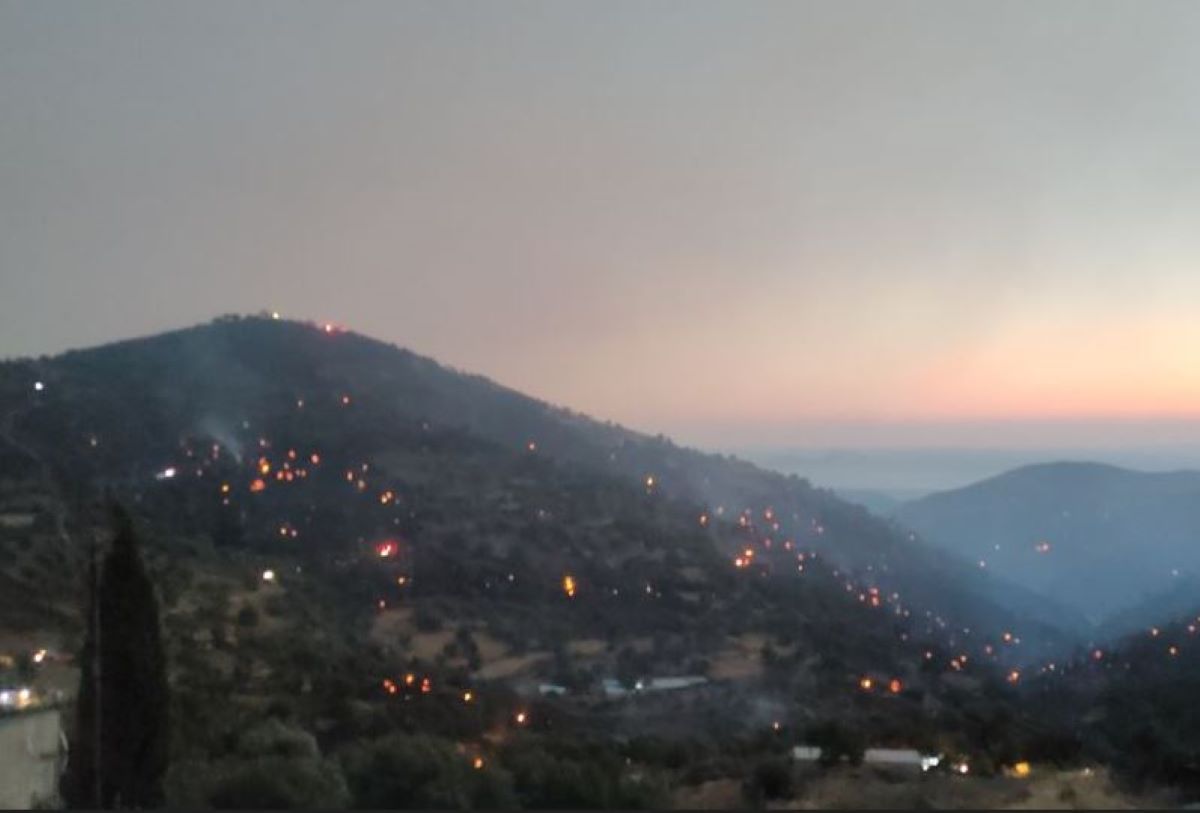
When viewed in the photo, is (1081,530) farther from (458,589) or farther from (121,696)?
(121,696)

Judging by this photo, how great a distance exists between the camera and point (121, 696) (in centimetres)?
1449

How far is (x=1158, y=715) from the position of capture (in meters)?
32.6

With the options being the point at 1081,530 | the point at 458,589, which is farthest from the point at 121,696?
the point at 1081,530

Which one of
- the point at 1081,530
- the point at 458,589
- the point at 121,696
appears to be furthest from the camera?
the point at 1081,530

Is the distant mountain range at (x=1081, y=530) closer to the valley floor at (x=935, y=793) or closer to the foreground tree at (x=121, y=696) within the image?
the valley floor at (x=935, y=793)

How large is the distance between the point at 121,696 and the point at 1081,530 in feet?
349

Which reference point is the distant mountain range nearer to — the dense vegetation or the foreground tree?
the dense vegetation

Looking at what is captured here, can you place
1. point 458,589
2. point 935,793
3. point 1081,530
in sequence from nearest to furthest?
point 935,793 → point 458,589 → point 1081,530

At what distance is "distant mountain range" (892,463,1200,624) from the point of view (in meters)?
99.2

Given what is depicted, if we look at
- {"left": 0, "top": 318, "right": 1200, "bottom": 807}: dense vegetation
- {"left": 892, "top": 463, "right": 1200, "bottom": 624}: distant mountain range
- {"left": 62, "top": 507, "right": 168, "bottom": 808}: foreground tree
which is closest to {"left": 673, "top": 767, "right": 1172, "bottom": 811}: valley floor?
{"left": 0, "top": 318, "right": 1200, "bottom": 807}: dense vegetation

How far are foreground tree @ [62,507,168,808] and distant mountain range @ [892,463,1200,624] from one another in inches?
3265

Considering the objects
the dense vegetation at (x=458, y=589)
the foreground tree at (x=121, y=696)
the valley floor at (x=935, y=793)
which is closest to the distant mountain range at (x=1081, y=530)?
the dense vegetation at (x=458, y=589)

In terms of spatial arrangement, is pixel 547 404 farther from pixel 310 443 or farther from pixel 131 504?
pixel 131 504

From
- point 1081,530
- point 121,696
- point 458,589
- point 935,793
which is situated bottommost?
point 935,793
